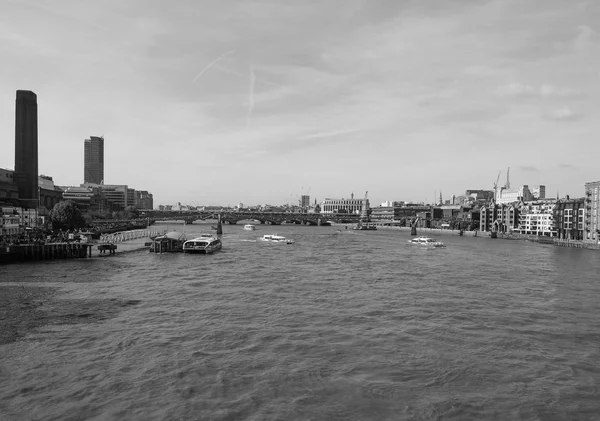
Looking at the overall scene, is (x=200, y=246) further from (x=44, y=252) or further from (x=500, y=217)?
(x=500, y=217)

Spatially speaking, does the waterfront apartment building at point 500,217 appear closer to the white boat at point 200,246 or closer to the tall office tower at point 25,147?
the white boat at point 200,246

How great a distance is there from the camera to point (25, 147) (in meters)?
141

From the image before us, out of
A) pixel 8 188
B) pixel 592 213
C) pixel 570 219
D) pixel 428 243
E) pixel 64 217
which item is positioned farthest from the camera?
pixel 8 188

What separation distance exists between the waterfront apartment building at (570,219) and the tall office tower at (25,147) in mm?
147126

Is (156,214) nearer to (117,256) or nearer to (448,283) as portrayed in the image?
(117,256)

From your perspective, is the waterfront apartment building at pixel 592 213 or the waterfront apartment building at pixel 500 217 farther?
the waterfront apartment building at pixel 500 217

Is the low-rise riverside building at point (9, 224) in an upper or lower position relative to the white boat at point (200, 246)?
upper

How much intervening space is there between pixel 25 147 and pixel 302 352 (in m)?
144

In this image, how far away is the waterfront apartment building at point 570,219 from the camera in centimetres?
12475

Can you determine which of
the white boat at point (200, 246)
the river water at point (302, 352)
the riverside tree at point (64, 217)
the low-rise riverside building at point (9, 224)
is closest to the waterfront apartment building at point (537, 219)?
the white boat at point (200, 246)

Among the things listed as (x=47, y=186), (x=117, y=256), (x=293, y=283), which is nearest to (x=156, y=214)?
(x=47, y=186)

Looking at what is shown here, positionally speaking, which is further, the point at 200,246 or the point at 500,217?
the point at 500,217

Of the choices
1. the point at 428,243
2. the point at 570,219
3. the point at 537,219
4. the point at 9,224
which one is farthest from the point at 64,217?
the point at 537,219

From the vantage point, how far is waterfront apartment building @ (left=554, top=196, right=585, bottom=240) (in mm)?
124750
